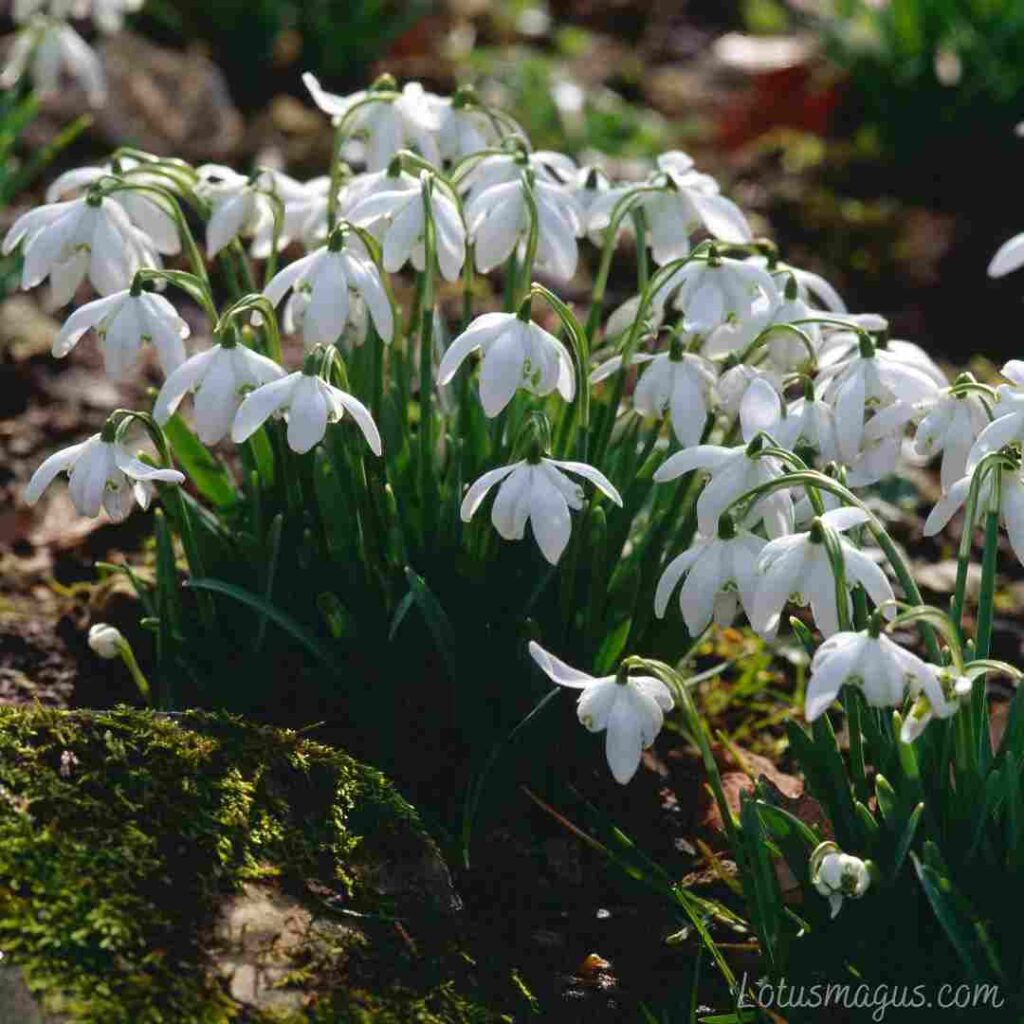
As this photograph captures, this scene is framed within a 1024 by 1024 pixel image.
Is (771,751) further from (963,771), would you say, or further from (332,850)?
(332,850)

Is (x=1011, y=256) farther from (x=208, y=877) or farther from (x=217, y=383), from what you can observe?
(x=208, y=877)

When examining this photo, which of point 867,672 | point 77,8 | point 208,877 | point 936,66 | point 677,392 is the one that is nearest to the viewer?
point 867,672

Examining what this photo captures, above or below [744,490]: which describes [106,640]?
below

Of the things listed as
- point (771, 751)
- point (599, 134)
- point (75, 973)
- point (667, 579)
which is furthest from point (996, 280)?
point (75, 973)

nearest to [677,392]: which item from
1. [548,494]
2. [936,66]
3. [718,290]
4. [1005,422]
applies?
[718,290]

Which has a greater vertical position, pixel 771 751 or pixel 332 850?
pixel 332 850

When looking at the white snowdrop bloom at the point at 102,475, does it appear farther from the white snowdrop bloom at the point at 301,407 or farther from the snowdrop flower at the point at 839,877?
the snowdrop flower at the point at 839,877
